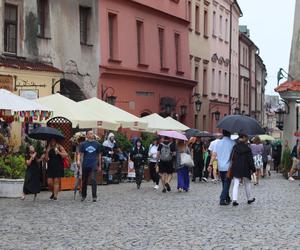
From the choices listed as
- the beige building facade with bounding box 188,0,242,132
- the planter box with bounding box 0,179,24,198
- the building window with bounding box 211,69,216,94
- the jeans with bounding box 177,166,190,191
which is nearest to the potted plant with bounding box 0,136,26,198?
the planter box with bounding box 0,179,24,198

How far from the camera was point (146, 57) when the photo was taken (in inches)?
1617

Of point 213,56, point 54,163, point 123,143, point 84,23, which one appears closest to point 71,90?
point 84,23

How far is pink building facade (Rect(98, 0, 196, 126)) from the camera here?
36.7 metres

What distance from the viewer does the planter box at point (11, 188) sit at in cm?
2034

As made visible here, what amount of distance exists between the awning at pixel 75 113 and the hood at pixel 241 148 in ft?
24.6

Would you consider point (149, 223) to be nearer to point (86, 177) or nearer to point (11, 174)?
point (86, 177)

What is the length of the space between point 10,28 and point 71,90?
5592mm

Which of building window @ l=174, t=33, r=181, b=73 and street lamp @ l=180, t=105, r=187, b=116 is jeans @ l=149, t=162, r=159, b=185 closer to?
street lamp @ l=180, t=105, r=187, b=116

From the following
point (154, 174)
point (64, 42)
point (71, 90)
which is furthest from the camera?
point (71, 90)

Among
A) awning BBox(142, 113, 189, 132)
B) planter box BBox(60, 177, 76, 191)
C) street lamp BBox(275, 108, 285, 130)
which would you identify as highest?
street lamp BBox(275, 108, 285, 130)

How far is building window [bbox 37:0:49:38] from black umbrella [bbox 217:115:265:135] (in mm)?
13935

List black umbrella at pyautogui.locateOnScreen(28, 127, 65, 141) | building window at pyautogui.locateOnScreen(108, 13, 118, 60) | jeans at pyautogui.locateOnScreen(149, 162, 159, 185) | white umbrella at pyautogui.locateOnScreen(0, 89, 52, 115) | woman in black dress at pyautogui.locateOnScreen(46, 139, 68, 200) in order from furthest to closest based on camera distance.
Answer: building window at pyautogui.locateOnScreen(108, 13, 118, 60)
jeans at pyautogui.locateOnScreen(149, 162, 159, 185)
white umbrella at pyautogui.locateOnScreen(0, 89, 52, 115)
black umbrella at pyautogui.locateOnScreen(28, 127, 65, 141)
woman in black dress at pyautogui.locateOnScreen(46, 139, 68, 200)

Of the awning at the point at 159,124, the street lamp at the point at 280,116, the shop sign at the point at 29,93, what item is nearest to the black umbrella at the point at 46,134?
the shop sign at the point at 29,93

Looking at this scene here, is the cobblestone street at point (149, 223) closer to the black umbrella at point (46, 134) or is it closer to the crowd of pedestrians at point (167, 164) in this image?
the crowd of pedestrians at point (167, 164)
